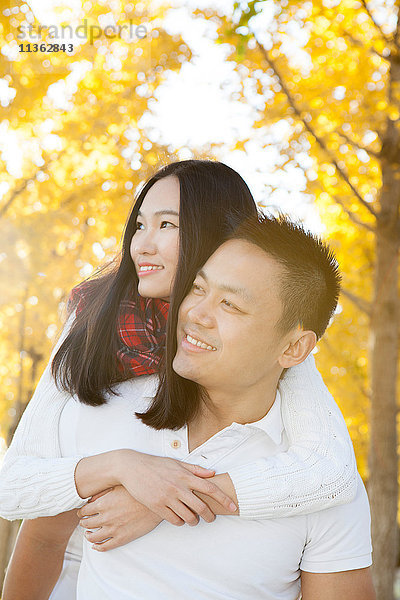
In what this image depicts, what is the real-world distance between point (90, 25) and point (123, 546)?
4134 mm

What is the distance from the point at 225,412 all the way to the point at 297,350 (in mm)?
293

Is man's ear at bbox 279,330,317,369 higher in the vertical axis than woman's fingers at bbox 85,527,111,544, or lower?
higher

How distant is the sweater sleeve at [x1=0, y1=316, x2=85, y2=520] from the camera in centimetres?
187

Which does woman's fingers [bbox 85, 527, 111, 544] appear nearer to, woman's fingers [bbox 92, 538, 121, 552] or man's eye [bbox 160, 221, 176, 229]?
woman's fingers [bbox 92, 538, 121, 552]

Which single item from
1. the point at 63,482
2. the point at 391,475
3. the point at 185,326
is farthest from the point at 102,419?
the point at 391,475

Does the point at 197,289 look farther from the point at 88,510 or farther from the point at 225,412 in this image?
the point at 88,510

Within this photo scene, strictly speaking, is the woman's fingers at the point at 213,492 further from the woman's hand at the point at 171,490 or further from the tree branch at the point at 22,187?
the tree branch at the point at 22,187

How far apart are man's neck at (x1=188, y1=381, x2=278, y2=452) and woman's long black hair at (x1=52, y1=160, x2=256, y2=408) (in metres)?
0.08

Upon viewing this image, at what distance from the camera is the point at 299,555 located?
1.92 metres

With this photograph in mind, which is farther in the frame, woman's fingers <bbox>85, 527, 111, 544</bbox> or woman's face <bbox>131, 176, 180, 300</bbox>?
woman's face <bbox>131, 176, 180, 300</bbox>

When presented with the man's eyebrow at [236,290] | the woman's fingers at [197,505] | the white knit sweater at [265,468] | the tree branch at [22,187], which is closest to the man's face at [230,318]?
the man's eyebrow at [236,290]

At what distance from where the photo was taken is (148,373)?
2.17 meters

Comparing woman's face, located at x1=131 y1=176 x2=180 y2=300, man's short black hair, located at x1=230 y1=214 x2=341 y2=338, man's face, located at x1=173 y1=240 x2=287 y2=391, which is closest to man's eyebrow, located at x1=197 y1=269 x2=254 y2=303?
man's face, located at x1=173 y1=240 x2=287 y2=391

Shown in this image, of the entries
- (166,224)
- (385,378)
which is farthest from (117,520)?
(385,378)
